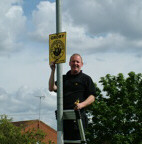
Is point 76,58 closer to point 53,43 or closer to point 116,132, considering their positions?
point 53,43

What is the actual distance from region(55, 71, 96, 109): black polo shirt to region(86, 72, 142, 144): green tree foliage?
92.5 ft

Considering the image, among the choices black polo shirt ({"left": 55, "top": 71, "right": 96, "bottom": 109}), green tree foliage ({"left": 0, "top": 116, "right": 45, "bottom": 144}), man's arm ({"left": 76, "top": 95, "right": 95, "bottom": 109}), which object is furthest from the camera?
green tree foliage ({"left": 0, "top": 116, "right": 45, "bottom": 144})

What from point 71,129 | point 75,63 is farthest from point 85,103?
point 75,63

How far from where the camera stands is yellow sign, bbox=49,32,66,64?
15.5 ft

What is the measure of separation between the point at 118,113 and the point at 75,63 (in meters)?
28.8

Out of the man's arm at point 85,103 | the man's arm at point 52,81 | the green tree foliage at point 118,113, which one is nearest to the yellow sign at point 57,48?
the man's arm at point 52,81

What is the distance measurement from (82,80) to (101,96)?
3093 centimetres

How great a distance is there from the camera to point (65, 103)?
455 cm

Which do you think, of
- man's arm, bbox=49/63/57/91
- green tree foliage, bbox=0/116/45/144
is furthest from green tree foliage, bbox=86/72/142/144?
man's arm, bbox=49/63/57/91

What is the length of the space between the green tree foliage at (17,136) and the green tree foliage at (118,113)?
7305 mm

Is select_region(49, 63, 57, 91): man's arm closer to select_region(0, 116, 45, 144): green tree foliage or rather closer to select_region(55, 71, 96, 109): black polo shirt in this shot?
select_region(55, 71, 96, 109): black polo shirt

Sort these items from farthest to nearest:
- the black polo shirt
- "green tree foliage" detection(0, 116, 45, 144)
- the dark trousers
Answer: "green tree foliage" detection(0, 116, 45, 144), the black polo shirt, the dark trousers

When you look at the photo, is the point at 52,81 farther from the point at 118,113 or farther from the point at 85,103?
the point at 118,113

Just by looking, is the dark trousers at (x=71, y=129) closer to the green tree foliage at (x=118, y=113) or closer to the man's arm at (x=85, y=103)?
the man's arm at (x=85, y=103)
